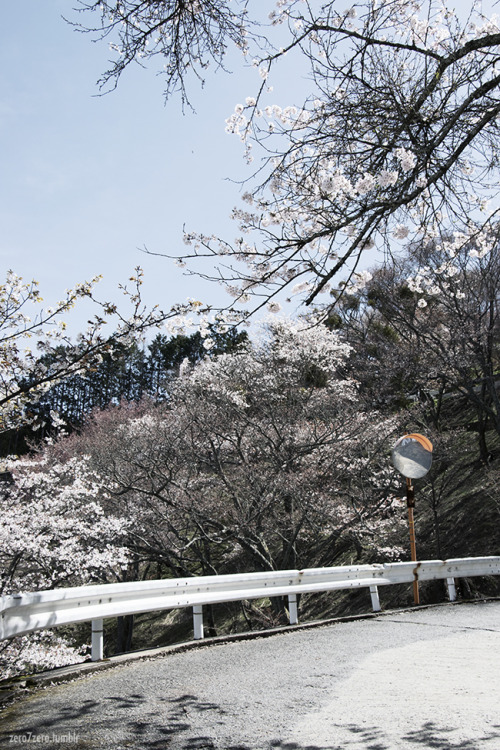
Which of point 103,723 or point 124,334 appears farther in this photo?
point 124,334

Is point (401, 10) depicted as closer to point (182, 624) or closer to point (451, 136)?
point (451, 136)

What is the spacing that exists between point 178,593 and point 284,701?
2.14 m

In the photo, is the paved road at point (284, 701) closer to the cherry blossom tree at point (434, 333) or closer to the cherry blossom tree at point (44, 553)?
the cherry blossom tree at point (44, 553)

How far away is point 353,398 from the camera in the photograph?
61.5ft

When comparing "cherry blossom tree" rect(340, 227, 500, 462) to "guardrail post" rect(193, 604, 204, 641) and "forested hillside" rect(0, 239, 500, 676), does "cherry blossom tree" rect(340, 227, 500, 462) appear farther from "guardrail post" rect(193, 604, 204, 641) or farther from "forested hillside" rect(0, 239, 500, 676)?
"guardrail post" rect(193, 604, 204, 641)

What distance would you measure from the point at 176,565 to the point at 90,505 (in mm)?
3251

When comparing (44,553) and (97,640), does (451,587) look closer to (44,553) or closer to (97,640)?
(97,640)

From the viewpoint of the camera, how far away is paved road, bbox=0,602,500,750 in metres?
2.98

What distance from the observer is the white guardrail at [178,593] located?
13.4 feet

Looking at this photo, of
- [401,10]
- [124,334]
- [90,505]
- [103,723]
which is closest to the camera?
[103,723]

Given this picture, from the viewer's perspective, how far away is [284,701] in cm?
365

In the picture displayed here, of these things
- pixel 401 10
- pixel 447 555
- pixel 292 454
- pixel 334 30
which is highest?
pixel 401 10

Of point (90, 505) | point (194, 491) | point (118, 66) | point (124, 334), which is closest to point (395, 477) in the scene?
point (194, 491)

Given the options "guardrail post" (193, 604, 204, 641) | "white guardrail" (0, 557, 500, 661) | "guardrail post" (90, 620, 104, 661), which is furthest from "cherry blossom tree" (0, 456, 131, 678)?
"guardrail post" (90, 620, 104, 661)
